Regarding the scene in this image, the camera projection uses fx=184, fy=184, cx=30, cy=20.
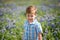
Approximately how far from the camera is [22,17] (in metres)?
2.88

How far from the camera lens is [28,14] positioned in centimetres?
278

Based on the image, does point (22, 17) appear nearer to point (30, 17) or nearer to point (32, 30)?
point (30, 17)

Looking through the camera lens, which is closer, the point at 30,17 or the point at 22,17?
the point at 30,17

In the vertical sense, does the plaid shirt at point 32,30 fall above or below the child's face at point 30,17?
below

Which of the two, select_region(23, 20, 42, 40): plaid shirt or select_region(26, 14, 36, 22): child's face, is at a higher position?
select_region(26, 14, 36, 22): child's face

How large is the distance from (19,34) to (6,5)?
0.54 meters

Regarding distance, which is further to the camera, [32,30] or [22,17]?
[22,17]

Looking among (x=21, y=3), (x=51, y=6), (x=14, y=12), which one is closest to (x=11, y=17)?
(x=14, y=12)

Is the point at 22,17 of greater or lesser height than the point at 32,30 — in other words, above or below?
above

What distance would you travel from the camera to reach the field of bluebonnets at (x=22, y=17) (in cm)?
283

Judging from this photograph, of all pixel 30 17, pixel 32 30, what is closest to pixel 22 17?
pixel 30 17

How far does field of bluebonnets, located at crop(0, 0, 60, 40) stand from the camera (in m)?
2.83

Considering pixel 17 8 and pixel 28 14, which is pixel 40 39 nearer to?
pixel 28 14

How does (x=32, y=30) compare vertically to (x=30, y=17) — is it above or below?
below
